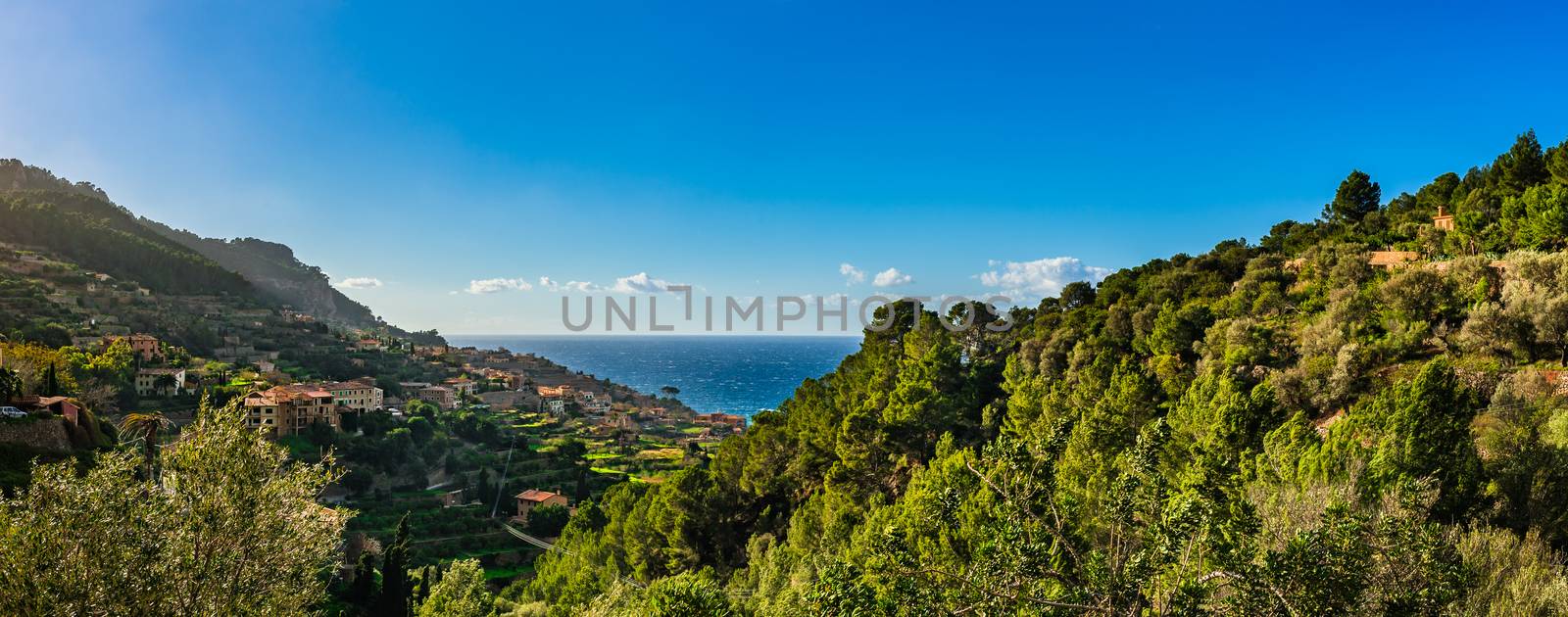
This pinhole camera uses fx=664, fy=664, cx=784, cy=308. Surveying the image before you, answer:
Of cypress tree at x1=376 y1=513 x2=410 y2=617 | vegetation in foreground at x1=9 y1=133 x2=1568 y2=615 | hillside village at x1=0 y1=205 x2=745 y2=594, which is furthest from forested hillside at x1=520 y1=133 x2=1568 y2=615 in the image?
hillside village at x1=0 y1=205 x2=745 y2=594

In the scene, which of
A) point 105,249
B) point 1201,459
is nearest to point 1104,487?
point 1201,459

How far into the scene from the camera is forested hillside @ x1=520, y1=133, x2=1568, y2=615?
621 cm

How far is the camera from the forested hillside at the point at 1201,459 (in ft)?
20.4

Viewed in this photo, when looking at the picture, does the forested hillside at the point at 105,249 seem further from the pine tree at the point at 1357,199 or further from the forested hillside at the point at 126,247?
the pine tree at the point at 1357,199

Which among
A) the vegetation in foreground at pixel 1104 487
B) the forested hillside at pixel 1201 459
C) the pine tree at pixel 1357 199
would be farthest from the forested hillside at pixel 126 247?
the pine tree at pixel 1357 199

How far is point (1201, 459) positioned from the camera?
1134 cm

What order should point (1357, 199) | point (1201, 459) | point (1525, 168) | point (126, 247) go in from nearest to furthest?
point (1201, 459), point (1525, 168), point (1357, 199), point (126, 247)

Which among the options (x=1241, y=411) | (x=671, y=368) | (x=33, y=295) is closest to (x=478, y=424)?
(x=33, y=295)

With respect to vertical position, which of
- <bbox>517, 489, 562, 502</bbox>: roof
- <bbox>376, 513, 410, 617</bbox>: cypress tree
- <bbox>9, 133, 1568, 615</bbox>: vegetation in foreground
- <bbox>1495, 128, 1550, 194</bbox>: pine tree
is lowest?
<bbox>517, 489, 562, 502</bbox>: roof

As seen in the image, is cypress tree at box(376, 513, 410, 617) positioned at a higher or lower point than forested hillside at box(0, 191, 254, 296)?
lower

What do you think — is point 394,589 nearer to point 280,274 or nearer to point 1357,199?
point 1357,199

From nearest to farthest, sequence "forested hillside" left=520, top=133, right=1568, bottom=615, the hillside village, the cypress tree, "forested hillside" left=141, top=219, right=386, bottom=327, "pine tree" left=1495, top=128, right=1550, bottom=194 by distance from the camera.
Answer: "forested hillside" left=520, top=133, right=1568, bottom=615 < the cypress tree < "pine tree" left=1495, top=128, right=1550, bottom=194 < the hillside village < "forested hillside" left=141, top=219, right=386, bottom=327

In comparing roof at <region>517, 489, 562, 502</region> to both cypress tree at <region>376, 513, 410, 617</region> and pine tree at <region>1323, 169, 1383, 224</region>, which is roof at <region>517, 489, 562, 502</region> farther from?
pine tree at <region>1323, 169, 1383, 224</region>

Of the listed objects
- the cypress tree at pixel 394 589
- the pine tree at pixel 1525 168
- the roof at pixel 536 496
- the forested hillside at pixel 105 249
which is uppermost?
the forested hillside at pixel 105 249
